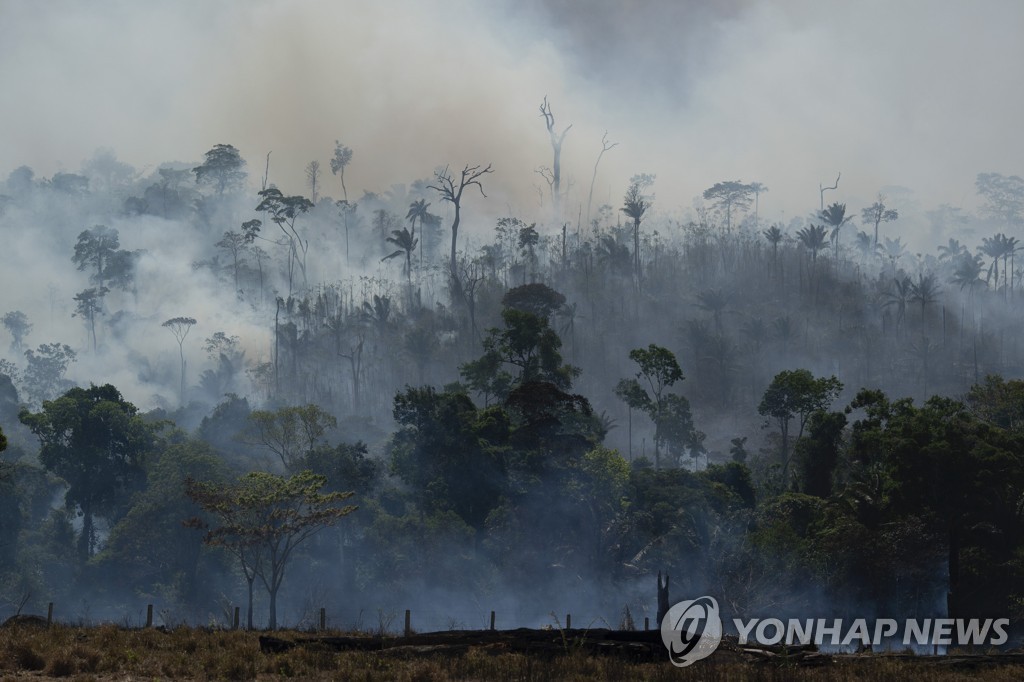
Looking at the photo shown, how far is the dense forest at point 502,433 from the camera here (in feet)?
179

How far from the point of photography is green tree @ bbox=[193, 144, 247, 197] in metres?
180

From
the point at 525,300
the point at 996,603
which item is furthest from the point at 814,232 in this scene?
the point at 996,603

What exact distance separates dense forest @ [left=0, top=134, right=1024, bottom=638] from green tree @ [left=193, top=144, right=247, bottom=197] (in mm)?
770

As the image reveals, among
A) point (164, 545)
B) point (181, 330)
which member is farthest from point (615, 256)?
point (164, 545)

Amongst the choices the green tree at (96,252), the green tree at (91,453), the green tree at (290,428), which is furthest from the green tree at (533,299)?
the green tree at (96,252)

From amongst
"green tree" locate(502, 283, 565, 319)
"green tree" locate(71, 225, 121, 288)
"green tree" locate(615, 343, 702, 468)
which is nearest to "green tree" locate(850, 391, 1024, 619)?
"green tree" locate(615, 343, 702, 468)

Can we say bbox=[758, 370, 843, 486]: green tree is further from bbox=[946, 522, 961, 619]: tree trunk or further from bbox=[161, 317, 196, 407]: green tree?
bbox=[161, 317, 196, 407]: green tree

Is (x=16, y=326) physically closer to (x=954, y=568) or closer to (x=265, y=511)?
(x=265, y=511)

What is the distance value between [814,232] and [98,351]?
323 ft

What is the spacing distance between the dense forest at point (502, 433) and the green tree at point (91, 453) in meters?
0.23

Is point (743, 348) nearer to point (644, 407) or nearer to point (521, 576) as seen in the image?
point (644, 407)

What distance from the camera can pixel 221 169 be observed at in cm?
18112

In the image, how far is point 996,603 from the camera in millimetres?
46688

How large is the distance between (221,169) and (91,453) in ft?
360
